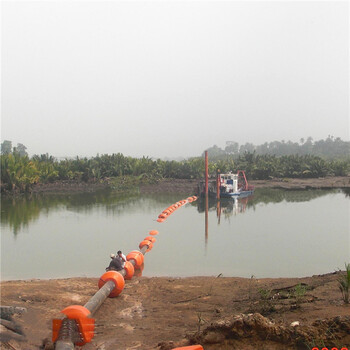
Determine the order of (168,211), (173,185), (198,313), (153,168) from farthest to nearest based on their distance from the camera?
(153,168), (173,185), (168,211), (198,313)

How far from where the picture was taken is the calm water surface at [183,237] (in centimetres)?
871

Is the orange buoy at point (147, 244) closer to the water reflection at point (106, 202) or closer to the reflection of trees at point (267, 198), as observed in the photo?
the water reflection at point (106, 202)

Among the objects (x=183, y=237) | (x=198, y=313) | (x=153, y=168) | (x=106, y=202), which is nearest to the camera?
(x=198, y=313)

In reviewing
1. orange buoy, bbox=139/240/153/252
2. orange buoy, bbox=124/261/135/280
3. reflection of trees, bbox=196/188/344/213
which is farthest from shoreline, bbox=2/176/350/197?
orange buoy, bbox=124/261/135/280

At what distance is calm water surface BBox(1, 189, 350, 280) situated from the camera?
8711 millimetres

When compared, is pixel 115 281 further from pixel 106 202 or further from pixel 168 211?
pixel 106 202

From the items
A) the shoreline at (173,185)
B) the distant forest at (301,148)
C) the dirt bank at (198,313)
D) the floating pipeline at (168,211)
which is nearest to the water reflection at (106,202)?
the floating pipeline at (168,211)

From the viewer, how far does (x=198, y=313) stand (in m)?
4.96

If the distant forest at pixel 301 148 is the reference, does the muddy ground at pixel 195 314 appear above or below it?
below

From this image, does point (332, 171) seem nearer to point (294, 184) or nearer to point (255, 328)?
point (294, 184)

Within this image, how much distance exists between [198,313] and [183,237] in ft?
22.9

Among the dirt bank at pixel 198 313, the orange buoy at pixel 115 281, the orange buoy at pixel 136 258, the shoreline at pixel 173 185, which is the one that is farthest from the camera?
the shoreline at pixel 173 185

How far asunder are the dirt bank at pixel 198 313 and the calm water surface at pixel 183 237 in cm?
180

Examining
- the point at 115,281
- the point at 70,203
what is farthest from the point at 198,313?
the point at 70,203
